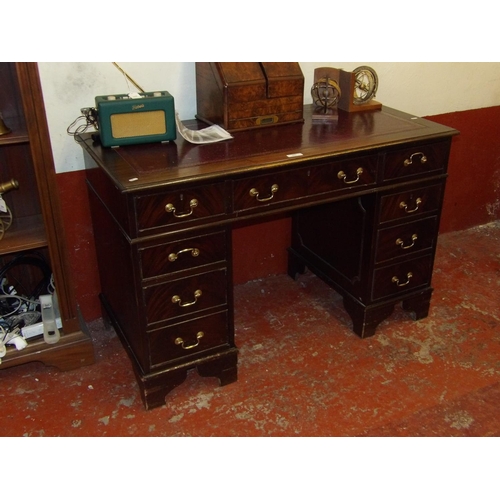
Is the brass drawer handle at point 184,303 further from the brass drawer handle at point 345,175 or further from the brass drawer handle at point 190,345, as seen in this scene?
the brass drawer handle at point 345,175

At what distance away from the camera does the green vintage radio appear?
6.61 ft

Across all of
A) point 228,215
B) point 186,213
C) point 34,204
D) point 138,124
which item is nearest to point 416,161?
point 228,215

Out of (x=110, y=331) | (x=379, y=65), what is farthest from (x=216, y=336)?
(x=379, y=65)

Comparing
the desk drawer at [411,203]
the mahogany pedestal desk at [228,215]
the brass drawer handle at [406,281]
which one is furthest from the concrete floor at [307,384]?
the desk drawer at [411,203]

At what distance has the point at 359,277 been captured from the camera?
8.21ft

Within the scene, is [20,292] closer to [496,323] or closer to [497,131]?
[496,323]

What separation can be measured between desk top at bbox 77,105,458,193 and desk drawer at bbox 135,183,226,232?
5 centimetres

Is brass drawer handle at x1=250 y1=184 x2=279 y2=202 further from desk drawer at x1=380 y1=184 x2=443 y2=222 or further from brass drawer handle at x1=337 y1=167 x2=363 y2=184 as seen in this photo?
desk drawer at x1=380 y1=184 x2=443 y2=222

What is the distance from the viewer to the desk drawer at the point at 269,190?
1.96 meters

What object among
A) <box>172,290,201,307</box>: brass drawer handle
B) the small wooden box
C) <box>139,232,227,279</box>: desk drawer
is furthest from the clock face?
<box>172,290,201,307</box>: brass drawer handle

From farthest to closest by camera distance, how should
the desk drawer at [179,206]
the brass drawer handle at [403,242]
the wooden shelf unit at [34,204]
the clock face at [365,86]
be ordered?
1. the clock face at [365,86]
2. the brass drawer handle at [403,242]
3. the wooden shelf unit at [34,204]
4. the desk drawer at [179,206]

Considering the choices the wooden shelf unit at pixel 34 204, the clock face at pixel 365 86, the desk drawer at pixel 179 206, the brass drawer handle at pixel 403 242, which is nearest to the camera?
the desk drawer at pixel 179 206

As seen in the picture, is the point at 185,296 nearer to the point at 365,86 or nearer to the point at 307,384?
the point at 307,384

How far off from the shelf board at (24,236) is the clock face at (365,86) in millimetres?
1426
